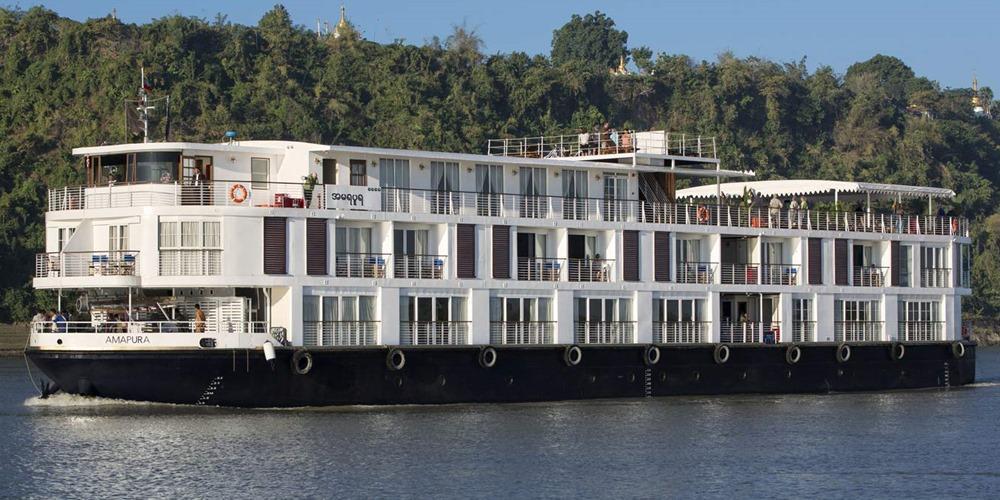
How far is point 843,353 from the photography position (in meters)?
51.2

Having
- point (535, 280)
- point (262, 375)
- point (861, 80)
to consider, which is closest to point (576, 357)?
point (535, 280)

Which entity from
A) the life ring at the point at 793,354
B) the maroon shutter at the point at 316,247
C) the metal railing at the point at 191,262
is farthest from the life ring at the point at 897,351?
the metal railing at the point at 191,262

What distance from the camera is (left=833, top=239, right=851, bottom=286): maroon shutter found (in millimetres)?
52250

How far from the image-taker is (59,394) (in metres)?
42.4

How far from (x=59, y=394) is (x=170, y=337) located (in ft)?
15.0

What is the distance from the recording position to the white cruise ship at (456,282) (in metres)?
40.6

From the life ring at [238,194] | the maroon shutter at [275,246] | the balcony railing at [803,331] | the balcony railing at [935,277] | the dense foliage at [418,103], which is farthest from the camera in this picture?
the dense foliage at [418,103]

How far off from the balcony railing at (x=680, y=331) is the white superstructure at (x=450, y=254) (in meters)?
0.05

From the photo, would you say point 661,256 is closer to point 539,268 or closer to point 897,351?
point 539,268

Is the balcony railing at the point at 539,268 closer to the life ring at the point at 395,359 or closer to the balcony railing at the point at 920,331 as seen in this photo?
the life ring at the point at 395,359

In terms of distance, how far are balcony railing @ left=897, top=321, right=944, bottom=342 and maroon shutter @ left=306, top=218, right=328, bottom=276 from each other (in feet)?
67.5

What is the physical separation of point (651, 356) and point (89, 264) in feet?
51.0

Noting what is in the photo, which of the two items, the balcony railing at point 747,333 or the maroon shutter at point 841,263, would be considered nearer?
the balcony railing at point 747,333

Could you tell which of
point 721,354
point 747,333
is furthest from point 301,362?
point 747,333
